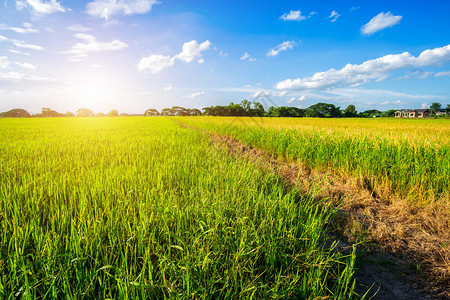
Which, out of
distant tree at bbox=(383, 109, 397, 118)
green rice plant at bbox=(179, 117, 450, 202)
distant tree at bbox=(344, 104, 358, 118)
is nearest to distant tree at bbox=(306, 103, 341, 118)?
distant tree at bbox=(344, 104, 358, 118)

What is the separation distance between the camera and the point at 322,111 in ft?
183

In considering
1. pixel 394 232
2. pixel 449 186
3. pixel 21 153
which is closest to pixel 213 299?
pixel 394 232

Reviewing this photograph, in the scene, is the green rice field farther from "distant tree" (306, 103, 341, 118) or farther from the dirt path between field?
"distant tree" (306, 103, 341, 118)

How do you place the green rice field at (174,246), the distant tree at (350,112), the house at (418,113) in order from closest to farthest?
the green rice field at (174,246) → the distant tree at (350,112) → the house at (418,113)

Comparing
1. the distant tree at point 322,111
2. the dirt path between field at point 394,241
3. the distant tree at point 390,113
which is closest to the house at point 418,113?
the distant tree at point 390,113

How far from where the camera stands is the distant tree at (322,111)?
53366 mm

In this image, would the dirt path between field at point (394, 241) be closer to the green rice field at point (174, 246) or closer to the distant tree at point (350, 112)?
the green rice field at point (174, 246)

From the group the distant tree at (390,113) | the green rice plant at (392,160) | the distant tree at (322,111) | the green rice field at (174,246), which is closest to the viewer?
the green rice field at (174,246)

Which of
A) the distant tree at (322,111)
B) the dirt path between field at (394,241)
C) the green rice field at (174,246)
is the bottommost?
the dirt path between field at (394,241)

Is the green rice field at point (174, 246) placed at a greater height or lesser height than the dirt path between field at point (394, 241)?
greater

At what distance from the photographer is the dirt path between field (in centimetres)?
155

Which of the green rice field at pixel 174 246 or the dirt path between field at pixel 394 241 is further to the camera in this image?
the dirt path between field at pixel 394 241

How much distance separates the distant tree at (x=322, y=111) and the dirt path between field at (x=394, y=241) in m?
54.7

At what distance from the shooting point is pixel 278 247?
4.79ft
